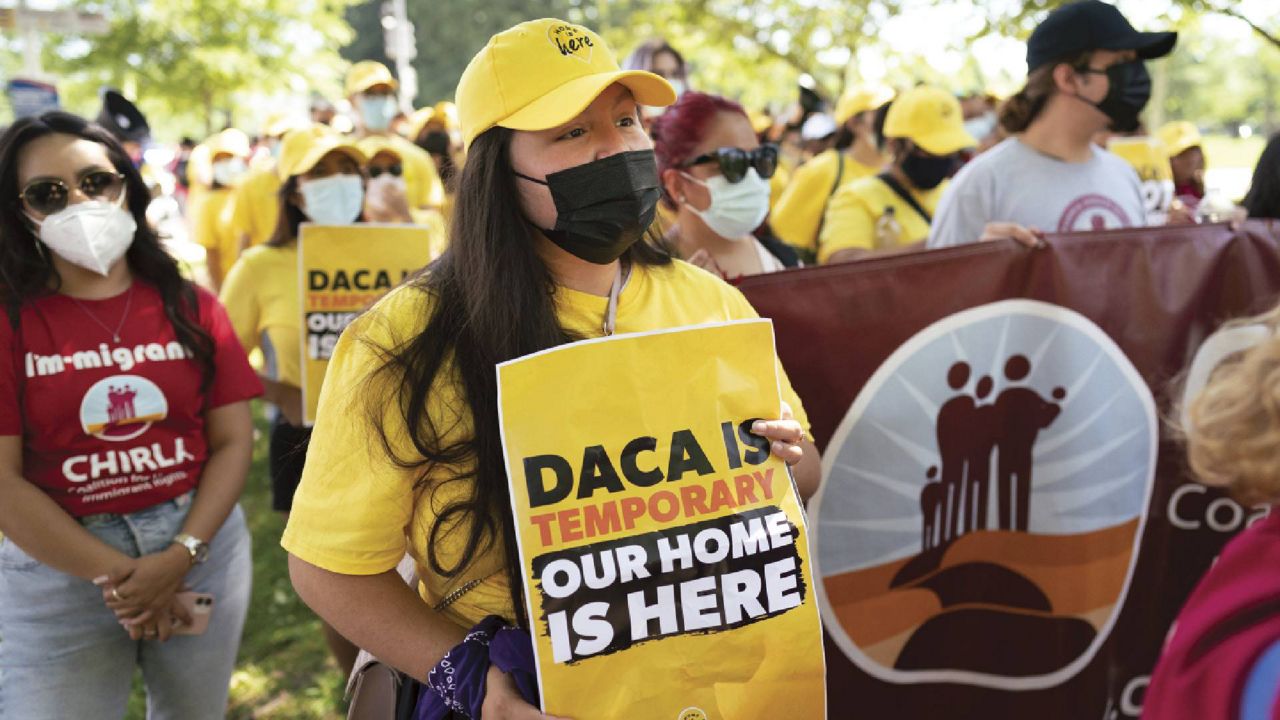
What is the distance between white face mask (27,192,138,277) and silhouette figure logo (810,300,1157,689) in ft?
6.55

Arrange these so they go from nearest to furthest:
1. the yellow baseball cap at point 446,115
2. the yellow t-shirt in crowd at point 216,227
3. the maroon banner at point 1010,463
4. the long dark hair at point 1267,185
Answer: the maroon banner at point 1010,463 → the long dark hair at point 1267,185 → the yellow t-shirt in crowd at point 216,227 → the yellow baseball cap at point 446,115

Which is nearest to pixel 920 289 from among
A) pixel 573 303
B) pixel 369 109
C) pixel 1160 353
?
pixel 1160 353

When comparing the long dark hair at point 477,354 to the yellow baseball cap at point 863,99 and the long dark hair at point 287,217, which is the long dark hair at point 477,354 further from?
the yellow baseball cap at point 863,99

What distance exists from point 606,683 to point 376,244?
2.67 meters

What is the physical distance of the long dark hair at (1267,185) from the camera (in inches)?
143

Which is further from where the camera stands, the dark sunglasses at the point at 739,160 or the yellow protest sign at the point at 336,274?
the yellow protest sign at the point at 336,274

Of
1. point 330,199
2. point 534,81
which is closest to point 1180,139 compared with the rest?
point 330,199

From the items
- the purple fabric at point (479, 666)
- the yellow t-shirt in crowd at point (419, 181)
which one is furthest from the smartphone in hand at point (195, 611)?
the yellow t-shirt in crowd at point (419, 181)

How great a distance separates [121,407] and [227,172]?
6854mm

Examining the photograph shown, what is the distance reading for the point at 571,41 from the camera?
1.93 m

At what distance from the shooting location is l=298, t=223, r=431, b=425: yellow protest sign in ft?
12.3

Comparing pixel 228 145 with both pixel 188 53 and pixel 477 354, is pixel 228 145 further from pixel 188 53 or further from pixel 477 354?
pixel 188 53

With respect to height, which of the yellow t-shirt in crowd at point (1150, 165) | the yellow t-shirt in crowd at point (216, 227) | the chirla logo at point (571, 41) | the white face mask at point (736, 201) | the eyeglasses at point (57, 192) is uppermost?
the chirla logo at point (571, 41)

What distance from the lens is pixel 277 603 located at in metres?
5.41
